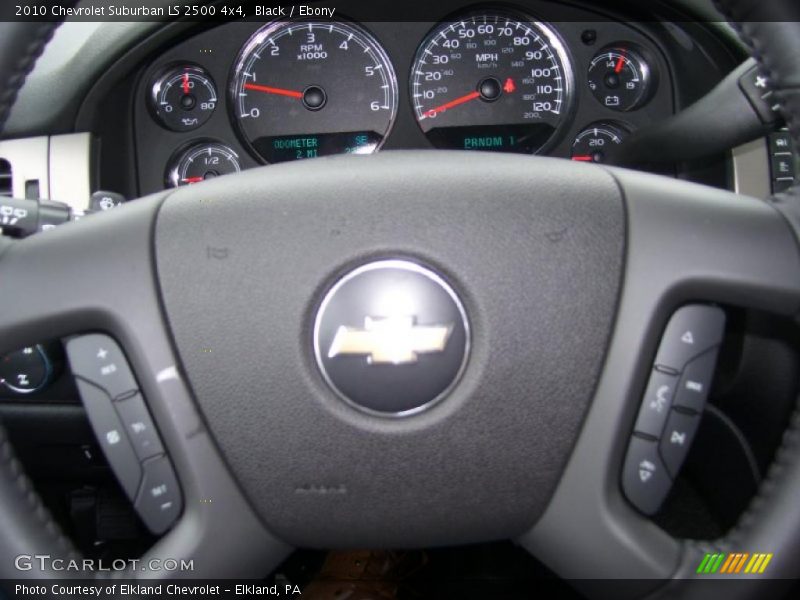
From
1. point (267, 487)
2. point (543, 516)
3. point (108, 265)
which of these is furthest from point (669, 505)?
point (108, 265)

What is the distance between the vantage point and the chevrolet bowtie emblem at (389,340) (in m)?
0.86

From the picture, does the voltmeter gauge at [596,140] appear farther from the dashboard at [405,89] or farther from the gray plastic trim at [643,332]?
the gray plastic trim at [643,332]

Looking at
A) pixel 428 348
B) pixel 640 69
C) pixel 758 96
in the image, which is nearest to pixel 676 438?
pixel 428 348

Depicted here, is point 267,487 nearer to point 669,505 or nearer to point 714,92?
point 714,92

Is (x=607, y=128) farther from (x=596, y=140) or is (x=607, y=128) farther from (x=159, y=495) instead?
(x=159, y=495)

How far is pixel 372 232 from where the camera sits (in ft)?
2.91

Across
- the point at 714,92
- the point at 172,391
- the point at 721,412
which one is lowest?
the point at 721,412

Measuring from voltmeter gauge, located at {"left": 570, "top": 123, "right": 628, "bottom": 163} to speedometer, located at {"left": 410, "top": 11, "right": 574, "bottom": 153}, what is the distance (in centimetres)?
7

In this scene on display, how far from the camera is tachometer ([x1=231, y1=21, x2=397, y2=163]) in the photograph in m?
2.45

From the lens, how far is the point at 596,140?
8.09 ft

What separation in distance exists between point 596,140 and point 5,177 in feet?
4.90

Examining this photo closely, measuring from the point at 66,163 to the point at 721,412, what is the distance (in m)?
1.48

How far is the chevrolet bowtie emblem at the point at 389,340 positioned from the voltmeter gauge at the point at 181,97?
174 cm

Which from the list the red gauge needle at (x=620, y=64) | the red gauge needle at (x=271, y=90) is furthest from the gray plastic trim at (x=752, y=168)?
the red gauge needle at (x=271, y=90)
